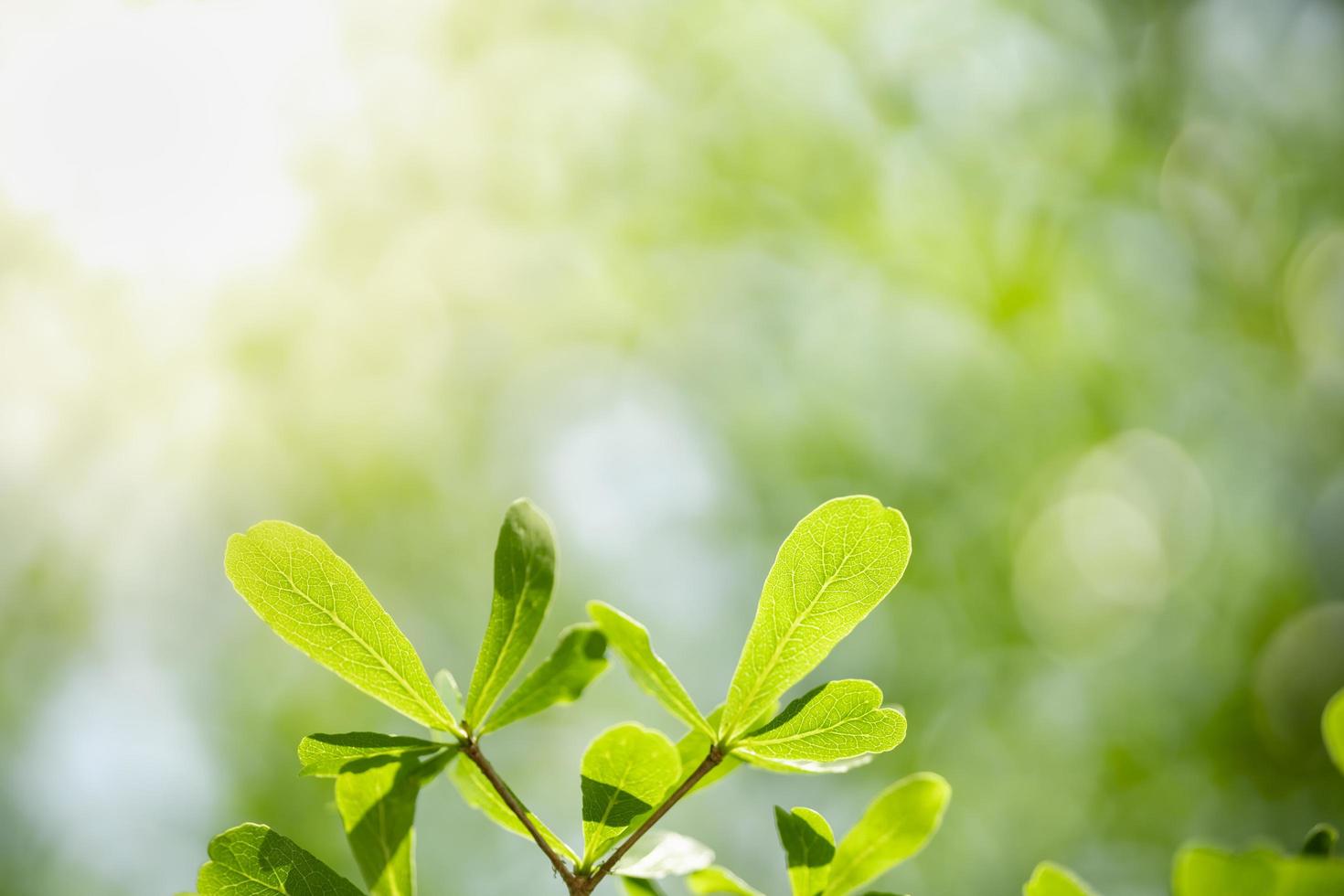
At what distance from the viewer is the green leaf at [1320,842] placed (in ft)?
2.25

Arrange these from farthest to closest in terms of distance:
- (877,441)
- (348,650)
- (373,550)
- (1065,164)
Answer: (1065,164) → (877,441) → (373,550) → (348,650)

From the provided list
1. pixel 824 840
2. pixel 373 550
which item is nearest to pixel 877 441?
pixel 373 550

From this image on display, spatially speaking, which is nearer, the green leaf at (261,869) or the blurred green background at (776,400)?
the green leaf at (261,869)

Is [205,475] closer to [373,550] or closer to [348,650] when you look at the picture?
[373,550]

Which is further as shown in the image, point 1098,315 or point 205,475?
point 1098,315

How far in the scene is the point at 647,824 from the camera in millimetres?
815

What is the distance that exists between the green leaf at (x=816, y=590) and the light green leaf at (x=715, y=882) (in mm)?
217

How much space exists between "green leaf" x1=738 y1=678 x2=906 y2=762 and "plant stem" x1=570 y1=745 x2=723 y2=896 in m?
0.03

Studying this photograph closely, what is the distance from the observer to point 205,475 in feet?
28.5

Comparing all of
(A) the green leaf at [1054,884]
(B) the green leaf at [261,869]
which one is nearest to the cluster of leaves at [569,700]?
(B) the green leaf at [261,869]

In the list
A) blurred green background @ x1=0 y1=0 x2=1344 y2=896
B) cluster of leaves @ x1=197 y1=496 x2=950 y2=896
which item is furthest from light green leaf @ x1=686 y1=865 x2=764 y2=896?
blurred green background @ x1=0 y1=0 x2=1344 y2=896

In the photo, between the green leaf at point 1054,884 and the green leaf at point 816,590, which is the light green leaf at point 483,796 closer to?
the green leaf at point 816,590

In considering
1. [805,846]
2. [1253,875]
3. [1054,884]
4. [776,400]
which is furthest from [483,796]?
[776,400]

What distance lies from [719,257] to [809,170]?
1.40 meters
